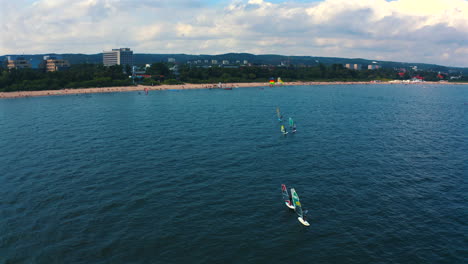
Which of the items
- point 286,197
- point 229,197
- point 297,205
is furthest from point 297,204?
point 229,197

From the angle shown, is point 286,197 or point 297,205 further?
point 286,197

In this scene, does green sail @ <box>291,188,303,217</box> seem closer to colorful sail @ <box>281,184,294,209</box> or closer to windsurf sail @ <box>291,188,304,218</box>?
windsurf sail @ <box>291,188,304,218</box>

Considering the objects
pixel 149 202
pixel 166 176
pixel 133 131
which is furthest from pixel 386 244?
pixel 133 131

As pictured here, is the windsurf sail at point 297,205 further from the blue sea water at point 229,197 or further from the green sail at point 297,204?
the blue sea water at point 229,197

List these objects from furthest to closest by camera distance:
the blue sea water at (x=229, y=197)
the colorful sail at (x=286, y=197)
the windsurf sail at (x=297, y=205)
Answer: the colorful sail at (x=286, y=197) → the windsurf sail at (x=297, y=205) → the blue sea water at (x=229, y=197)

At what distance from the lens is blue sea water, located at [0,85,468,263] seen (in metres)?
27.5

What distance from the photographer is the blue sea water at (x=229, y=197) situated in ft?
90.2

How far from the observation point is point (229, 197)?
37344mm

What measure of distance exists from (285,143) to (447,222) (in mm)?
33578

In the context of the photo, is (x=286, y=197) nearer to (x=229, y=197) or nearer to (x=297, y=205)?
(x=297, y=205)

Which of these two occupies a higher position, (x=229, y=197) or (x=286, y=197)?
(x=286, y=197)

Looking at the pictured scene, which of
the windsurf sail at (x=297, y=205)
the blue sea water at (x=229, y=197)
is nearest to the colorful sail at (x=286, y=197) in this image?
the blue sea water at (x=229, y=197)

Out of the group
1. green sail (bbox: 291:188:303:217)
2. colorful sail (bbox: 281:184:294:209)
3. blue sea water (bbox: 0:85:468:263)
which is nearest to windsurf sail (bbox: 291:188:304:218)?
green sail (bbox: 291:188:303:217)

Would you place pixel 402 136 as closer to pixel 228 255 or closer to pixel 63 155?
pixel 228 255
